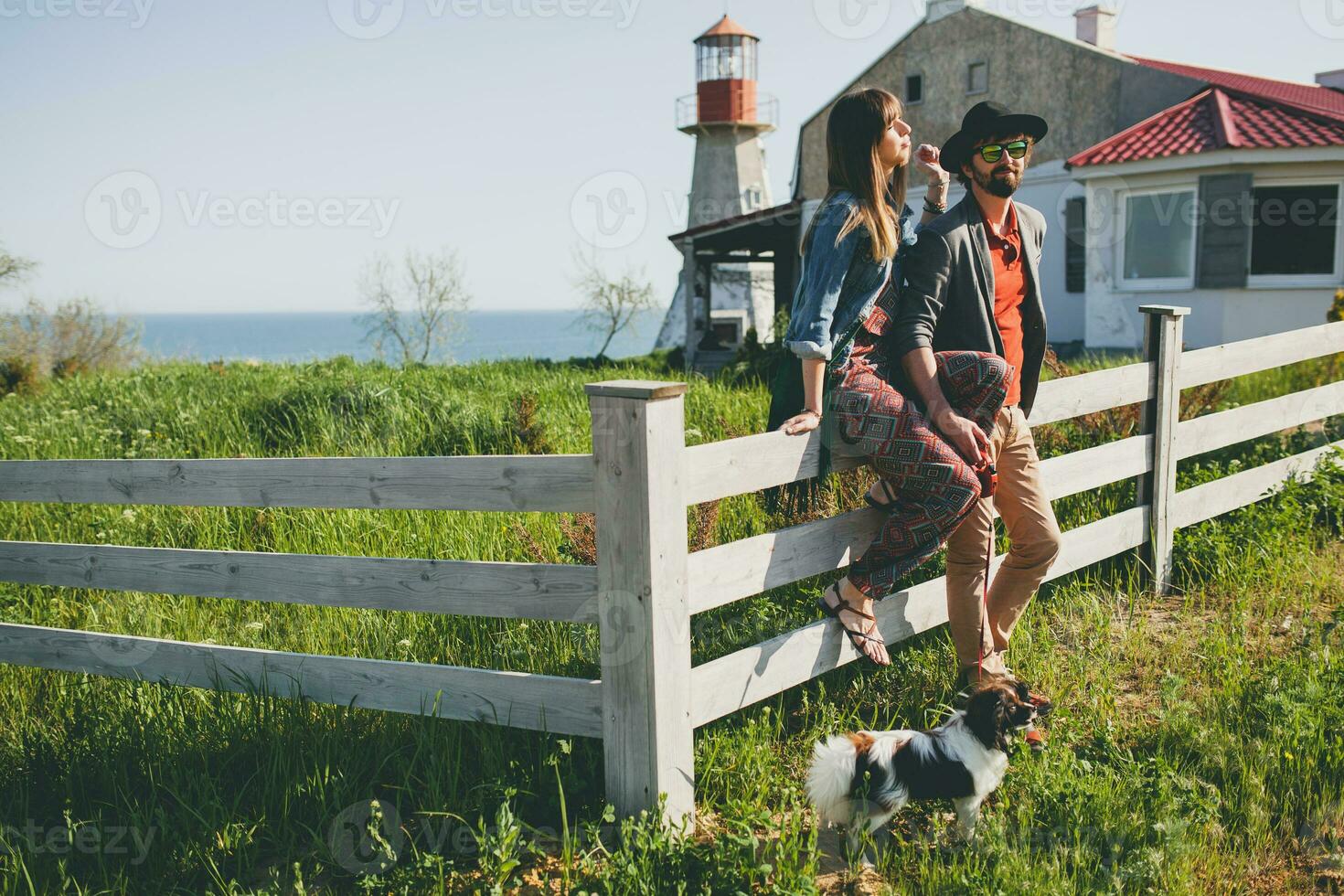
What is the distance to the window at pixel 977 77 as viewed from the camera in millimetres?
23234

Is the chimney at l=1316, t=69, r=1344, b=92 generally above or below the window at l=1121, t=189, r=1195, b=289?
above

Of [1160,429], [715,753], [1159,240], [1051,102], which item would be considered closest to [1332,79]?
[1051,102]

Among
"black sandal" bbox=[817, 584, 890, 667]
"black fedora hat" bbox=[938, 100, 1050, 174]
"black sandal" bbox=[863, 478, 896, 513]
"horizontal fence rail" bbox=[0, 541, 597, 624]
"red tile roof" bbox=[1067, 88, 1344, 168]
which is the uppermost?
"red tile roof" bbox=[1067, 88, 1344, 168]

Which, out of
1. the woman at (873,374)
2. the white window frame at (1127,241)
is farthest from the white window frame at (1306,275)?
the woman at (873,374)

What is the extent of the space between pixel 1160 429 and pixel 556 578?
3.67 m

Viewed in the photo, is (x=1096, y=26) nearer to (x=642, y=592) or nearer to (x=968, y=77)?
(x=968, y=77)

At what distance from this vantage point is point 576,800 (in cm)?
340

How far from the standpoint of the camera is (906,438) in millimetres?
3502

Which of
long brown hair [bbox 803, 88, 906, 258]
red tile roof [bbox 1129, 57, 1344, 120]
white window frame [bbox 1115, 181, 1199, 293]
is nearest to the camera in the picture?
long brown hair [bbox 803, 88, 906, 258]

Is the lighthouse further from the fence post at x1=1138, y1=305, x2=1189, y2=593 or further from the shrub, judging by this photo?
the fence post at x1=1138, y1=305, x2=1189, y2=593

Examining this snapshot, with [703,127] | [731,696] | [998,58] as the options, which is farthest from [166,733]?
[703,127]

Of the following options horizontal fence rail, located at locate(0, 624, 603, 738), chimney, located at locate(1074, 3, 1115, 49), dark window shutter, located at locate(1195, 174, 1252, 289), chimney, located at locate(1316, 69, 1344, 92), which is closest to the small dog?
horizontal fence rail, located at locate(0, 624, 603, 738)

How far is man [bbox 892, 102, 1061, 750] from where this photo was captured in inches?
143

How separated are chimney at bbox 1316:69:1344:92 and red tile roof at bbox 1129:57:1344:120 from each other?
1689 millimetres
